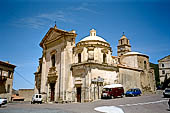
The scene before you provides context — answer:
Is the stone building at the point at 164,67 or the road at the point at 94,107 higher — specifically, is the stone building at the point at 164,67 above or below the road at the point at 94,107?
above

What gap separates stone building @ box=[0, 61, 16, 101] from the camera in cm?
3557

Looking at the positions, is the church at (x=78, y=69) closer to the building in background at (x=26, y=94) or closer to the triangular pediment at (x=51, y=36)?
the triangular pediment at (x=51, y=36)

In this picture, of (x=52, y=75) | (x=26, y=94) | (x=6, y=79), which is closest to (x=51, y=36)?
(x=52, y=75)

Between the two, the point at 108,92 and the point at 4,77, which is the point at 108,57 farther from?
the point at 4,77

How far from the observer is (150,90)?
37.8 meters

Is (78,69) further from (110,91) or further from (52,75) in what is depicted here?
(52,75)

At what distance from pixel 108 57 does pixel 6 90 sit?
79.5ft

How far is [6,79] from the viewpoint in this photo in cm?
3666

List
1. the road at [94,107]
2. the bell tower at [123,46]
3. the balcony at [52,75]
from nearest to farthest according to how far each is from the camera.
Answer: the road at [94,107] → the balcony at [52,75] → the bell tower at [123,46]

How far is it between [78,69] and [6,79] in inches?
771

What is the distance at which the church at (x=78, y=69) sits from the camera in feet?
83.1

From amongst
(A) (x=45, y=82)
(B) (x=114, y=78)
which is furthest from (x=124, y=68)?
(A) (x=45, y=82)

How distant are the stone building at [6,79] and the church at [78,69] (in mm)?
9698

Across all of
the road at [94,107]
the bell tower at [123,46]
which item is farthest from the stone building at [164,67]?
the road at [94,107]
